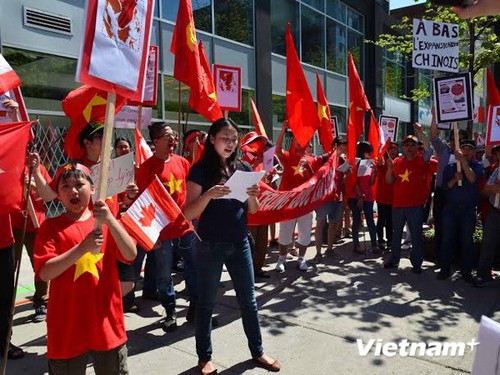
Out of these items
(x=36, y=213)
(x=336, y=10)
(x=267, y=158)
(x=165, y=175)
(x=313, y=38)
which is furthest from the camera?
(x=336, y=10)

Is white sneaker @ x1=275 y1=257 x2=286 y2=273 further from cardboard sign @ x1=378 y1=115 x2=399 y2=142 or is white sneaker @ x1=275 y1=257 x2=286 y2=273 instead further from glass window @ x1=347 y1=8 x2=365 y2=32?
glass window @ x1=347 y1=8 x2=365 y2=32

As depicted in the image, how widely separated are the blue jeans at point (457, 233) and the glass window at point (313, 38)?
1125 cm

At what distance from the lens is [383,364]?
3.65 m

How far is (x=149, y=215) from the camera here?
2805mm

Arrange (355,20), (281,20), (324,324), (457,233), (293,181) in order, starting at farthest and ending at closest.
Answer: (355,20)
(281,20)
(293,181)
(457,233)
(324,324)

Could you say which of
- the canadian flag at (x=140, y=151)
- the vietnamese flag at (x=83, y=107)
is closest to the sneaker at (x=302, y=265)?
the canadian flag at (x=140, y=151)

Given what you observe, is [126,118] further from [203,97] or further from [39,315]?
[39,315]

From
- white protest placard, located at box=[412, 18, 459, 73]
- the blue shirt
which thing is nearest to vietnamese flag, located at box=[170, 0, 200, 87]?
white protest placard, located at box=[412, 18, 459, 73]

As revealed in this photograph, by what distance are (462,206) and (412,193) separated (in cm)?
66

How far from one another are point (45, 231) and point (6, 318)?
1.43m

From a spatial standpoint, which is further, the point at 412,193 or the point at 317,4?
the point at 317,4

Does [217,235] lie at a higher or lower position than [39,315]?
higher

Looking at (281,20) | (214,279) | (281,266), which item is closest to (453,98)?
(281,266)

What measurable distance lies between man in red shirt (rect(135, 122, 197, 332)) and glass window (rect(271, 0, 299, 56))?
11.3 m
